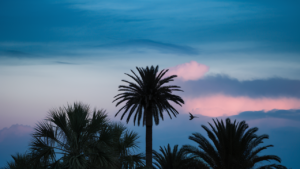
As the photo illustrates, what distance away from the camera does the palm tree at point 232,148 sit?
1131 inches

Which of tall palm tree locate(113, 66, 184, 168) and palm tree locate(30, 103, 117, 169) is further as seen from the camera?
tall palm tree locate(113, 66, 184, 168)

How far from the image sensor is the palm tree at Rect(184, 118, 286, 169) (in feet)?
94.3

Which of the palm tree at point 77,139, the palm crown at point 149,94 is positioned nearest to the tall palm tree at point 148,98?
the palm crown at point 149,94

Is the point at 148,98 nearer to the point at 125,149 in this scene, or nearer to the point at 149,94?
the point at 149,94

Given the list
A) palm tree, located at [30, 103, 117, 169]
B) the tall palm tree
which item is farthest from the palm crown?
palm tree, located at [30, 103, 117, 169]

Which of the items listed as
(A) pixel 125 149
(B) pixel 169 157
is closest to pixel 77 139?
(A) pixel 125 149

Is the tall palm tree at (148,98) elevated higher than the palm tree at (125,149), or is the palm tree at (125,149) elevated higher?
the tall palm tree at (148,98)

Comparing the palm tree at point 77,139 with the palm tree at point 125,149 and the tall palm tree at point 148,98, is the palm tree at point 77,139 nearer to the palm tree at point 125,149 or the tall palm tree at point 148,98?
the palm tree at point 125,149

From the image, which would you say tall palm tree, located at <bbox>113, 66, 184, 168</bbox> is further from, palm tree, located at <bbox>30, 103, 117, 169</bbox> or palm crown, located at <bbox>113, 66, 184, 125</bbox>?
palm tree, located at <bbox>30, 103, 117, 169</bbox>

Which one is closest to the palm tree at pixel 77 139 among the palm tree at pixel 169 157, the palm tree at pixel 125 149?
the palm tree at pixel 125 149

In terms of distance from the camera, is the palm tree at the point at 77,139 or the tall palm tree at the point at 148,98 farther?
the tall palm tree at the point at 148,98

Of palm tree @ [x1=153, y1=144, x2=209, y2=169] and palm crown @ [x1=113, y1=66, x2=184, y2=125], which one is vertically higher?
palm crown @ [x1=113, y1=66, x2=184, y2=125]

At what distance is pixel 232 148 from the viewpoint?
2898cm

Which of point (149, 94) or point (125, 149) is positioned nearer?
point (125, 149)
